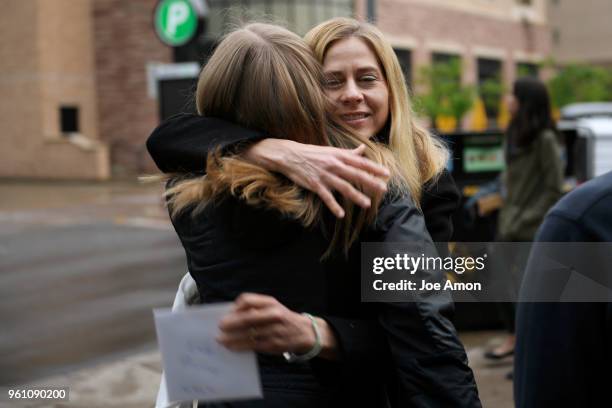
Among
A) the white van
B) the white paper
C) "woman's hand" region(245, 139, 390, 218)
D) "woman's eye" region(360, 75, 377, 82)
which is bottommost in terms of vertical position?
the white van

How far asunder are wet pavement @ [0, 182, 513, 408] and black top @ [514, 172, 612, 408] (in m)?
3.42

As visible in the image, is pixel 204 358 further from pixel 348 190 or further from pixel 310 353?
pixel 348 190

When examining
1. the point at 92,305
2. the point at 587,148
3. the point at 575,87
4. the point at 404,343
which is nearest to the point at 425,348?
the point at 404,343

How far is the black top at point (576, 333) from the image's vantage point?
1.27 m

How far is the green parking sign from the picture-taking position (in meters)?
13.3

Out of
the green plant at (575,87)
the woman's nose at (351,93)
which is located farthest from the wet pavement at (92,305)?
the green plant at (575,87)

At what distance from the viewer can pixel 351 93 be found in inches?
91.6

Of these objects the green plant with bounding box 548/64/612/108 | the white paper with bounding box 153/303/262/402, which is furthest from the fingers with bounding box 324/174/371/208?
the green plant with bounding box 548/64/612/108

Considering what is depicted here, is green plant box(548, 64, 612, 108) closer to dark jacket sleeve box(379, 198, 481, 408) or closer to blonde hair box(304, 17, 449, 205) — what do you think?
blonde hair box(304, 17, 449, 205)

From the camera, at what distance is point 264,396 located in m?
1.77

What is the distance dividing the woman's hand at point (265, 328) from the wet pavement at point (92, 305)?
10.5 ft

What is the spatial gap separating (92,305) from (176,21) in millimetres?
7290

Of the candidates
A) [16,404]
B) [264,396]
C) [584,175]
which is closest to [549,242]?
[264,396]

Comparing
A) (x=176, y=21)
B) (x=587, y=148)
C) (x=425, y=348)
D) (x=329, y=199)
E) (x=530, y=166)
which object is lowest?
(x=587, y=148)
